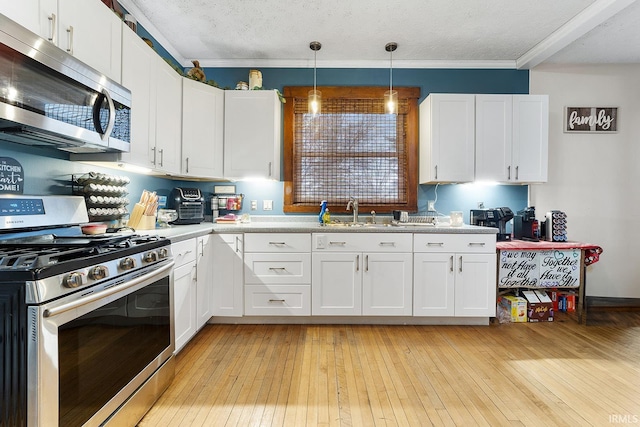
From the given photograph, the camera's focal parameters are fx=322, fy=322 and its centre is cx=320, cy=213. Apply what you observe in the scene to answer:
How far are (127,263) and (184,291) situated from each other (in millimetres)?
865

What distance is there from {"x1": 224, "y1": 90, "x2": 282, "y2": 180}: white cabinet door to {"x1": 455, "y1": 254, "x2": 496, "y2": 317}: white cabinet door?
1986 millimetres

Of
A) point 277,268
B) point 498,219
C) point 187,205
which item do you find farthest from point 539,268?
point 187,205

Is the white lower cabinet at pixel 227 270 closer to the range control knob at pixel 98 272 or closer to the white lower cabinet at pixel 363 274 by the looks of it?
the white lower cabinet at pixel 363 274

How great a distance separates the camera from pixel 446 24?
277 cm

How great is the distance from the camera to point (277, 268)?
2.83 m

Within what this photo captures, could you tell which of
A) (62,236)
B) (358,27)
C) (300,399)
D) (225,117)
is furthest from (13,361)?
(358,27)

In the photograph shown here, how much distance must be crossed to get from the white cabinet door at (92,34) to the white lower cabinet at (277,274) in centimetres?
155

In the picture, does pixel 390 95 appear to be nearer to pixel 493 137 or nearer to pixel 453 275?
pixel 493 137

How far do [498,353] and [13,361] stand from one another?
269 cm

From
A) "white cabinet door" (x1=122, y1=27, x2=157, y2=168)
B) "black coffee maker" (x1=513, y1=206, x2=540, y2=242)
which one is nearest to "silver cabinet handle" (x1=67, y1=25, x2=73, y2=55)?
"white cabinet door" (x1=122, y1=27, x2=157, y2=168)

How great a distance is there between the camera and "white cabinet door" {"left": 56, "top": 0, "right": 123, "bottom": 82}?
1593mm

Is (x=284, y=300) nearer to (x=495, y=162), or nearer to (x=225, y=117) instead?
(x=225, y=117)

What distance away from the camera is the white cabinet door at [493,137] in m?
3.11

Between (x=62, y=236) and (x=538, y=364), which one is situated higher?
(x=62, y=236)
